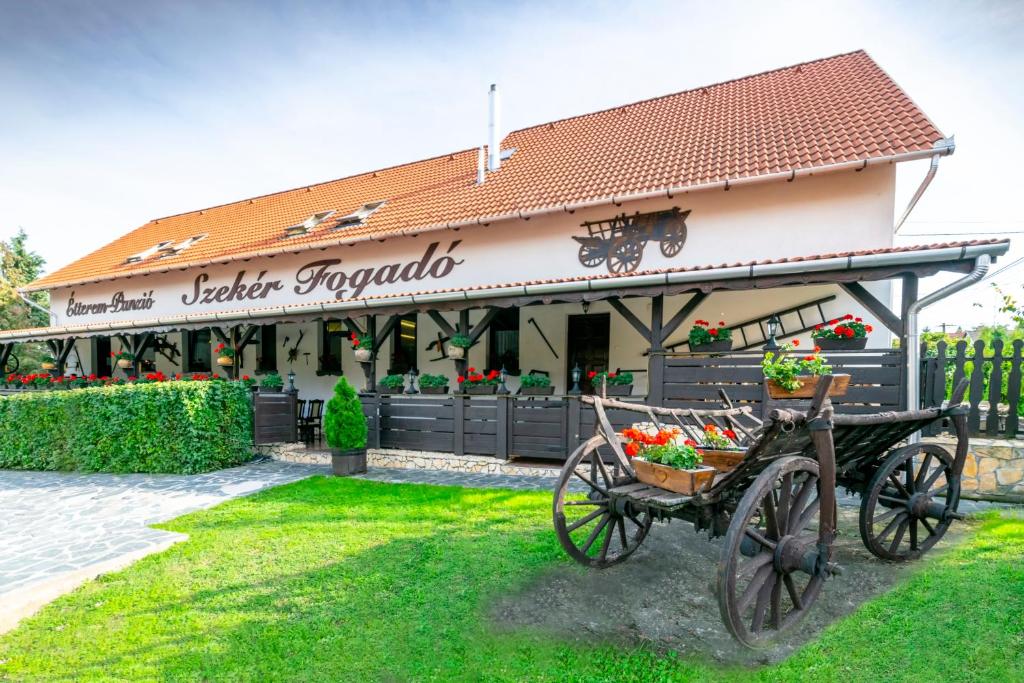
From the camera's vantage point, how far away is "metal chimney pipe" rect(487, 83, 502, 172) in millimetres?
11969

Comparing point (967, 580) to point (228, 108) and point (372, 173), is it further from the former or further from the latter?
point (372, 173)

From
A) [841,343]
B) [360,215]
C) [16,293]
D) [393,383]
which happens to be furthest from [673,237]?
[16,293]

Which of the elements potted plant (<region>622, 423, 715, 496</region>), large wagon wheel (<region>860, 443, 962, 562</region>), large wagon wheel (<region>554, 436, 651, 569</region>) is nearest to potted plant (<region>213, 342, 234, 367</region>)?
large wagon wheel (<region>554, 436, 651, 569</region>)

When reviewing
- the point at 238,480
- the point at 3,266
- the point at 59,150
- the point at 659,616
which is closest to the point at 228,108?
the point at 59,150

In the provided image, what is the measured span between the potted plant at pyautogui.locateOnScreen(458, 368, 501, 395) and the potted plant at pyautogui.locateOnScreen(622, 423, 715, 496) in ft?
13.9

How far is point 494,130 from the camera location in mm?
12008

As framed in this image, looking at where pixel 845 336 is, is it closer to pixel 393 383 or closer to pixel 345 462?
pixel 393 383

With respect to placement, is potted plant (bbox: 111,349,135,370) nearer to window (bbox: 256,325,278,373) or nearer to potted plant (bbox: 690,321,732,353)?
window (bbox: 256,325,278,373)

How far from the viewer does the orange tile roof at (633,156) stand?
308 inches

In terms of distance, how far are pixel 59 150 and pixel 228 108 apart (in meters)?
3.62

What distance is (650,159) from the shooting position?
9383mm

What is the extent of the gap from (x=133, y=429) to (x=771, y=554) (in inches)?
350

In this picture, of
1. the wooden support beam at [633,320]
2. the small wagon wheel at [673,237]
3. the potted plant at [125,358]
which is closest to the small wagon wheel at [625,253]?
the small wagon wheel at [673,237]

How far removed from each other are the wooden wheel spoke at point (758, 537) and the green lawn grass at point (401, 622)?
0.54m
